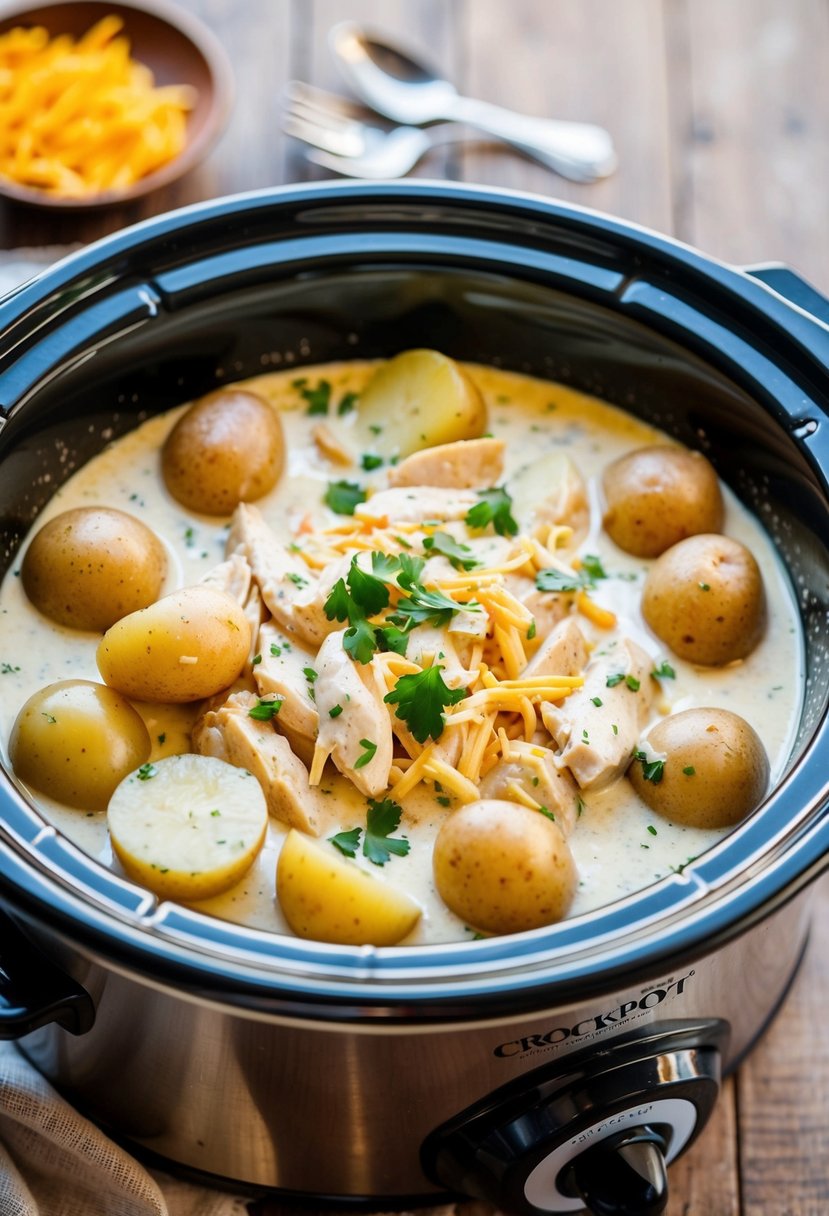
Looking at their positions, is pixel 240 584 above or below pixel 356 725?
above

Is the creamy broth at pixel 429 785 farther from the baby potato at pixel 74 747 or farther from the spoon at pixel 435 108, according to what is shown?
the spoon at pixel 435 108

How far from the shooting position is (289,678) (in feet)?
6.03

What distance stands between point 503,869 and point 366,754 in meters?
0.26

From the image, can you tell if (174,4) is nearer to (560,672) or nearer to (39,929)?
(560,672)

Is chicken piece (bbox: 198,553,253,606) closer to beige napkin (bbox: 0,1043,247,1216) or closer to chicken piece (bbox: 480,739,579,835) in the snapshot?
chicken piece (bbox: 480,739,579,835)

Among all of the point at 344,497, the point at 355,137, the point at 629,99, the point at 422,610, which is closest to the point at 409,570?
the point at 422,610

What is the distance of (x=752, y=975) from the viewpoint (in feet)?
5.87

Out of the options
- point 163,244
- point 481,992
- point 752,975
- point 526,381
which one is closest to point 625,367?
point 526,381

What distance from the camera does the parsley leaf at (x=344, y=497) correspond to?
2148 mm

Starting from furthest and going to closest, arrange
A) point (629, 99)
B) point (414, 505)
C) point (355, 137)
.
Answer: point (629, 99)
point (355, 137)
point (414, 505)

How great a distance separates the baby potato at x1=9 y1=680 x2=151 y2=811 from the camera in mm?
1734

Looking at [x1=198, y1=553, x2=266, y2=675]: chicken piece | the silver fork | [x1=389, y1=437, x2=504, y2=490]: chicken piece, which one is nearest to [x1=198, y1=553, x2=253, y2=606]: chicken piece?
[x1=198, y1=553, x2=266, y2=675]: chicken piece

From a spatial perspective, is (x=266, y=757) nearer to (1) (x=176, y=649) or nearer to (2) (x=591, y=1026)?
(1) (x=176, y=649)

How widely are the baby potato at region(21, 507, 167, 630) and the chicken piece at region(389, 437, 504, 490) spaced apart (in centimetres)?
42
